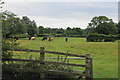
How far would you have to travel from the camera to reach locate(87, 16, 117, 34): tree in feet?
281

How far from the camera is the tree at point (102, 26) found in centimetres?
8556

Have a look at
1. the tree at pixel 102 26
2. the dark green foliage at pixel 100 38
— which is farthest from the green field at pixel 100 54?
the tree at pixel 102 26

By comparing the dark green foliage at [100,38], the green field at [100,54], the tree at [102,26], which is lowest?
the green field at [100,54]

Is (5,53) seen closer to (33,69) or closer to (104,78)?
(33,69)

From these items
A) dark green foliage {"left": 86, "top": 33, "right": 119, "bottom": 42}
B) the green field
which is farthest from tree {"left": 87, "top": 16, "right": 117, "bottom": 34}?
the green field

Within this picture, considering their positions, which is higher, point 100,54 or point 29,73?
point 29,73

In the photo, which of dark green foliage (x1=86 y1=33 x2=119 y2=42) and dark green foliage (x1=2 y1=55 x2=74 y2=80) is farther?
dark green foliage (x1=86 y1=33 x2=119 y2=42)

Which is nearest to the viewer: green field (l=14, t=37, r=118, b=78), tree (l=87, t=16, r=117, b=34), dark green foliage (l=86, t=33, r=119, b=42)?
green field (l=14, t=37, r=118, b=78)

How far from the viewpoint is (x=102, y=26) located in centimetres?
8688

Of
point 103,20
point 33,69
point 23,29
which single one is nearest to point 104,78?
point 33,69

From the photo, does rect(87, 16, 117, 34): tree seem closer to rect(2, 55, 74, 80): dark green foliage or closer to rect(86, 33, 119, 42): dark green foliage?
rect(86, 33, 119, 42): dark green foliage

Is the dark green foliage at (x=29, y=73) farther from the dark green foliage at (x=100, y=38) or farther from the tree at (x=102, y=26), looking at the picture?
the tree at (x=102, y=26)

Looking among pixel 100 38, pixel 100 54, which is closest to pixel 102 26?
pixel 100 38

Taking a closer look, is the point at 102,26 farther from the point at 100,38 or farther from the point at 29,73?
the point at 29,73
